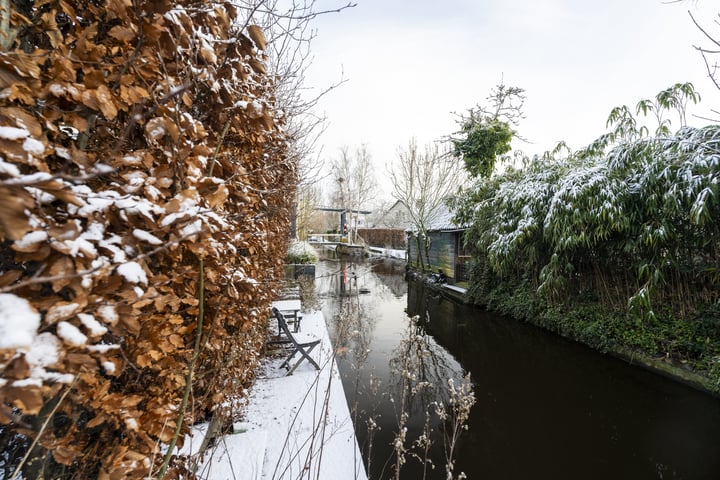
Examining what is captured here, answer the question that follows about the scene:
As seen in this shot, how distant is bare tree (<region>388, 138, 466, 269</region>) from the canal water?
9390 millimetres

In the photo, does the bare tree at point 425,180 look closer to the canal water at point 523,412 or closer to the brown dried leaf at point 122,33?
the canal water at point 523,412

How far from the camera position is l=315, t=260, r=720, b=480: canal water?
2.99 m

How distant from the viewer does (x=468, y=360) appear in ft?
17.9

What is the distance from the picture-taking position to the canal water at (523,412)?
9.80 ft

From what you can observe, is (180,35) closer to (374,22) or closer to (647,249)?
(374,22)

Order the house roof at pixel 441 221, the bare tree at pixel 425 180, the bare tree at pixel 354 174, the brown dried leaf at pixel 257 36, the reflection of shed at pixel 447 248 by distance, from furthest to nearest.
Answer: the bare tree at pixel 354 174
the bare tree at pixel 425 180
the house roof at pixel 441 221
the reflection of shed at pixel 447 248
the brown dried leaf at pixel 257 36

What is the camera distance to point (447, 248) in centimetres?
1348

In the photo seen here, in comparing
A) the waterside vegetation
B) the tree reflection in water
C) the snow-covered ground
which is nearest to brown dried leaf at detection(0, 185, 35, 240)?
the snow-covered ground

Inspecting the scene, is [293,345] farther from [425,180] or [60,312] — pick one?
[425,180]

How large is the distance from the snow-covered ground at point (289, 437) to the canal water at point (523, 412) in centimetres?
27

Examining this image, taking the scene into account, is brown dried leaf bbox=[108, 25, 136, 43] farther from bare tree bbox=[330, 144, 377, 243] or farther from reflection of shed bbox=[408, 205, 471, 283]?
bare tree bbox=[330, 144, 377, 243]

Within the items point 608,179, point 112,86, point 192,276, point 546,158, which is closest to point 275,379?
point 192,276

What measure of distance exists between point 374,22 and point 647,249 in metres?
6.21

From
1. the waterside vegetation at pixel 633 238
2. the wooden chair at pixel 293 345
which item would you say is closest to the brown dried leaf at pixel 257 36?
the wooden chair at pixel 293 345
